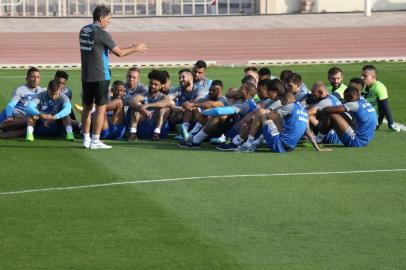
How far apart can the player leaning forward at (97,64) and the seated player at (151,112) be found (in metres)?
1.05

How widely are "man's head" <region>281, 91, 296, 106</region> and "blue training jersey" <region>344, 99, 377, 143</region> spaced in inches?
34.6

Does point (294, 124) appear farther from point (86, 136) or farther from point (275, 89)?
point (86, 136)

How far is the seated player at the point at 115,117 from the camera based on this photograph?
17.8 metres

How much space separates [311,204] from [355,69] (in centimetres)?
1711

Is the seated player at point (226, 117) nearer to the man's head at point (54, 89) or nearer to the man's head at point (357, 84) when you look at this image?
the man's head at point (357, 84)

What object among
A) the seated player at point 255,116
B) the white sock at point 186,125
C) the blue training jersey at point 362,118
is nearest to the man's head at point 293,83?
the seated player at point 255,116

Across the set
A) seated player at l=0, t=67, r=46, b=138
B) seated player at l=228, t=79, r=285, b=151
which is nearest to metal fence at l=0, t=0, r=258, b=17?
seated player at l=0, t=67, r=46, b=138

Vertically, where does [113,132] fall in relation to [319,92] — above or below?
below

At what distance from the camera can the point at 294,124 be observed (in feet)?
52.7

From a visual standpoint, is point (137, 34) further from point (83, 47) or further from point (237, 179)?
point (237, 179)

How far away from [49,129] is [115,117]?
102 cm

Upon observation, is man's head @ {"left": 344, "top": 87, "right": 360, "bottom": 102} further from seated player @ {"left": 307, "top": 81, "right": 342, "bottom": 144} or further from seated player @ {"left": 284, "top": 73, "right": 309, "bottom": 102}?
seated player @ {"left": 284, "top": 73, "right": 309, "bottom": 102}

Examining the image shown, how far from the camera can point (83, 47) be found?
16578mm

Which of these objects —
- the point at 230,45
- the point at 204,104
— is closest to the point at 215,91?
the point at 204,104
